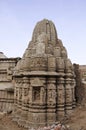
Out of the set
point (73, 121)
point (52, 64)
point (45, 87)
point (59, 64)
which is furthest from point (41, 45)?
point (73, 121)

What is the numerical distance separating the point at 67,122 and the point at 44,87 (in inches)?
103

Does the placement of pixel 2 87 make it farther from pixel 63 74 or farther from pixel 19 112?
pixel 63 74

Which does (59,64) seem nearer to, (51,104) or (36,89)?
(36,89)

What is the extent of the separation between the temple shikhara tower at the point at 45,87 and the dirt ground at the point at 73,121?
45cm

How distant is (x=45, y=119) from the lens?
1256 cm

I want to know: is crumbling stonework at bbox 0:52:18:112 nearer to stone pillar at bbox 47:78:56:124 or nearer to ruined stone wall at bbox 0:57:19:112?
ruined stone wall at bbox 0:57:19:112

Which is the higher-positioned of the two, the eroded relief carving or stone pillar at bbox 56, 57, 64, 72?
the eroded relief carving

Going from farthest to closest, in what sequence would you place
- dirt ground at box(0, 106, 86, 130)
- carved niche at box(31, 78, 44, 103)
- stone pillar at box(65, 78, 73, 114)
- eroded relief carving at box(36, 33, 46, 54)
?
eroded relief carving at box(36, 33, 46, 54) → stone pillar at box(65, 78, 73, 114) → carved niche at box(31, 78, 44, 103) → dirt ground at box(0, 106, 86, 130)

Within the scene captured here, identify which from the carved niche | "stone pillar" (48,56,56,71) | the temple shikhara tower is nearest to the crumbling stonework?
the temple shikhara tower

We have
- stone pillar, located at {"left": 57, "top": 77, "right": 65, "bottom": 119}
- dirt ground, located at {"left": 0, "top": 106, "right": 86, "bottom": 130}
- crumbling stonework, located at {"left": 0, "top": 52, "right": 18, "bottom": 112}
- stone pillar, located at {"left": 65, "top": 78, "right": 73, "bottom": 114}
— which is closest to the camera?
dirt ground, located at {"left": 0, "top": 106, "right": 86, "bottom": 130}

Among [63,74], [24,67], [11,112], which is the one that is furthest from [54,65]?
[11,112]

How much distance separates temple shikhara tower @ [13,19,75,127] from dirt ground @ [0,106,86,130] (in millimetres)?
450

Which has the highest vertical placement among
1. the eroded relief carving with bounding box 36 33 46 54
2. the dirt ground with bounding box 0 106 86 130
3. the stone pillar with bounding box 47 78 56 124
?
the eroded relief carving with bounding box 36 33 46 54

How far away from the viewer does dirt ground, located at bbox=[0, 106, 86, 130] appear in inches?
448
